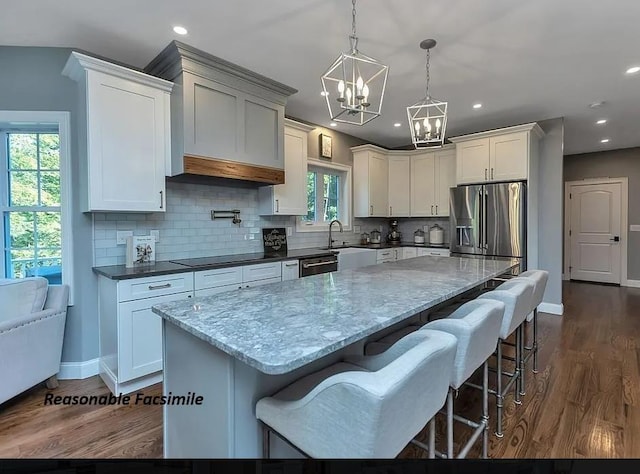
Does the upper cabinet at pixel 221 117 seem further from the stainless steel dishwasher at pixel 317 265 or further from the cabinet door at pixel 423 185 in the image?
the cabinet door at pixel 423 185

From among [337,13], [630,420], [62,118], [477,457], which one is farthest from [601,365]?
[62,118]

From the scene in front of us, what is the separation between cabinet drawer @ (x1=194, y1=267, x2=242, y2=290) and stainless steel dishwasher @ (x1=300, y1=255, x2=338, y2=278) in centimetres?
78

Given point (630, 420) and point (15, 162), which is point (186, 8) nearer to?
point (15, 162)

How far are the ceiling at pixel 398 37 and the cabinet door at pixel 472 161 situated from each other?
90 centimetres

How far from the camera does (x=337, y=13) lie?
225 cm

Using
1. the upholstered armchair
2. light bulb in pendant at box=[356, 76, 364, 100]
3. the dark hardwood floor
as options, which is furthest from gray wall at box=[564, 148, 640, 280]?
the upholstered armchair

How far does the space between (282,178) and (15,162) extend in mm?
2267

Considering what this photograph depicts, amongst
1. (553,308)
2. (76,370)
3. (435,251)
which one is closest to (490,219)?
(435,251)

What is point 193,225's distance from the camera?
11.0ft

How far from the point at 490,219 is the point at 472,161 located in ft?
2.80

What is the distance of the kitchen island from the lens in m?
1.04

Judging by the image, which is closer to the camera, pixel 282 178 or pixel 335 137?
pixel 282 178

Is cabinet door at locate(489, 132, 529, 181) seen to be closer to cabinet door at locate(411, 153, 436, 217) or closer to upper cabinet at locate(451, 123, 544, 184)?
upper cabinet at locate(451, 123, 544, 184)

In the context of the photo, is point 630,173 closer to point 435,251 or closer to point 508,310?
point 435,251
